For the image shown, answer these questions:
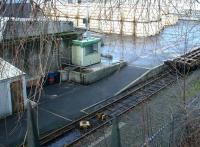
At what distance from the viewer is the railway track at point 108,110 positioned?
12.8m

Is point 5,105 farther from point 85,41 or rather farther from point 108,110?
point 85,41

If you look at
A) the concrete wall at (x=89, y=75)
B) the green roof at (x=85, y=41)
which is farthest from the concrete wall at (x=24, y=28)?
the green roof at (x=85, y=41)

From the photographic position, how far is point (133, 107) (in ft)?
49.1

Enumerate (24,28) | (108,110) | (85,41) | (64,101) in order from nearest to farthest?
(24,28)
(108,110)
(64,101)
(85,41)

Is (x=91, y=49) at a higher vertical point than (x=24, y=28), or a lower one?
lower

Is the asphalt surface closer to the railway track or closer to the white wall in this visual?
the white wall

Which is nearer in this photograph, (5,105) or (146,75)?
(5,105)

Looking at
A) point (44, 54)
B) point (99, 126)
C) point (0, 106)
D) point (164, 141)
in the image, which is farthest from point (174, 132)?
point (0, 106)

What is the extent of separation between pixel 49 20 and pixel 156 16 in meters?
1.63

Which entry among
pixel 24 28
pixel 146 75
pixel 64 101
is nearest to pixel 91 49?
pixel 146 75

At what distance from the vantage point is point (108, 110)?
15.2 metres

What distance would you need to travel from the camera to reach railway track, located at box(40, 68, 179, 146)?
A: 1275cm

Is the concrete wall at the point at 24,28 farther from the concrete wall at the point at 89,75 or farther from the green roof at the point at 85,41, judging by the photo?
the green roof at the point at 85,41

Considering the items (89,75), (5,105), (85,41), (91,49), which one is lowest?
(5,105)
